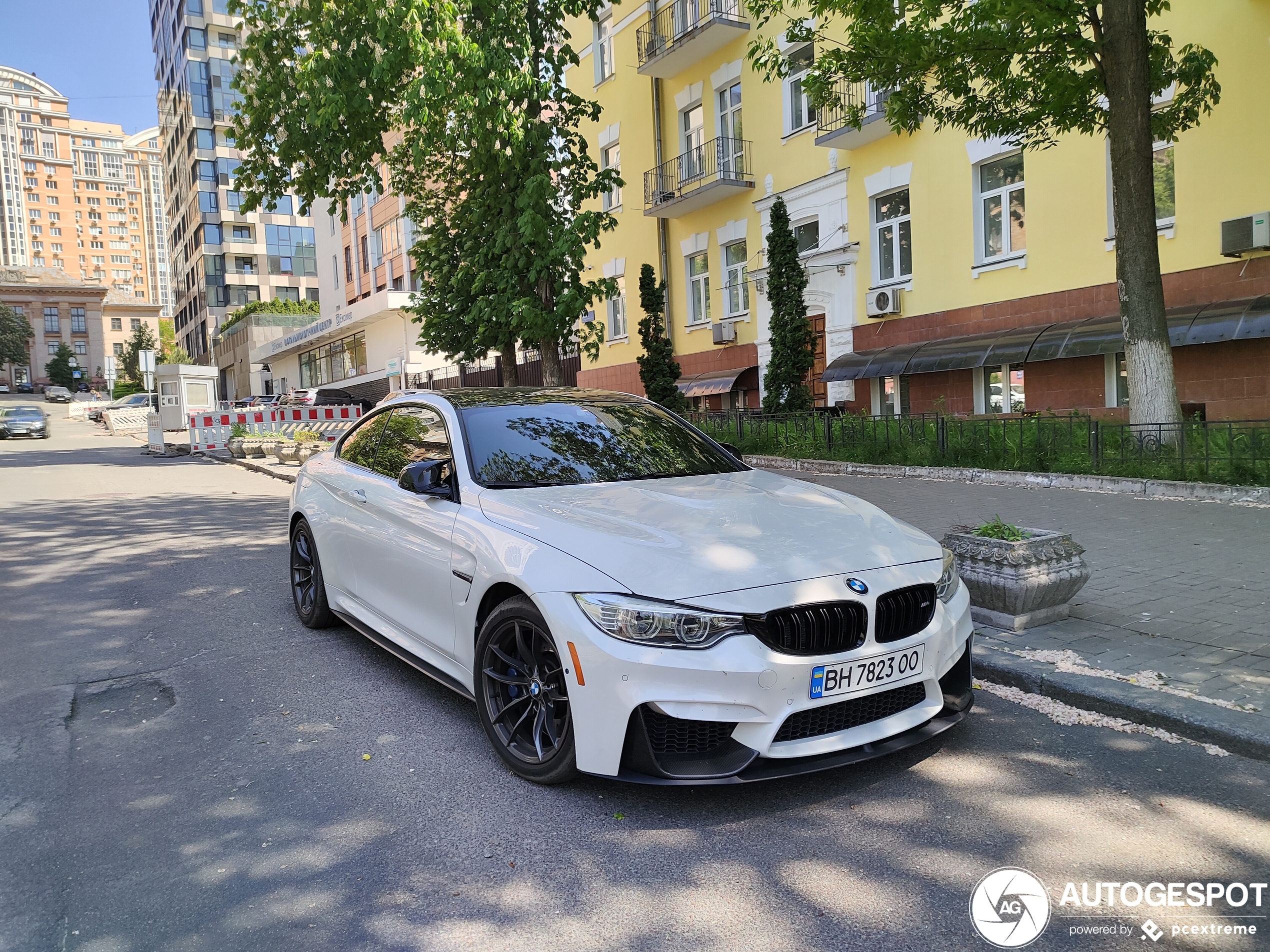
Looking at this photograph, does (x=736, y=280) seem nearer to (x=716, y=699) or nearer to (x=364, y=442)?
(x=364, y=442)

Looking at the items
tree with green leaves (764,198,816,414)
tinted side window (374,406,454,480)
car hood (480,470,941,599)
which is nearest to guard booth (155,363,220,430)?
tree with green leaves (764,198,816,414)

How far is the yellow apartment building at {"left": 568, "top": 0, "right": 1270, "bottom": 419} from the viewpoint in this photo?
13.2 meters

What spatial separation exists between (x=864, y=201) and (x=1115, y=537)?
519 inches

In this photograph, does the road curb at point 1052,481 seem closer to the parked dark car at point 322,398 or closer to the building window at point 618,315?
the building window at point 618,315

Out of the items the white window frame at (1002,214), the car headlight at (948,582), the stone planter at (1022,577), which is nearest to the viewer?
the car headlight at (948,582)

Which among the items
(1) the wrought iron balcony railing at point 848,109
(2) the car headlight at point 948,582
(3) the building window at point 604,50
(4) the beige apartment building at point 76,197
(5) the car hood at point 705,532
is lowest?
(2) the car headlight at point 948,582

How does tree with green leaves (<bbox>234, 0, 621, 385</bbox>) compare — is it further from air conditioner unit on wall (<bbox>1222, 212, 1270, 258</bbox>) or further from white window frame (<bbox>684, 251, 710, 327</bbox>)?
air conditioner unit on wall (<bbox>1222, 212, 1270, 258</bbox>)

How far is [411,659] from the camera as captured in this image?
4.45m

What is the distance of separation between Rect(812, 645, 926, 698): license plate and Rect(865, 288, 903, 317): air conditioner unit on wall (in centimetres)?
1608

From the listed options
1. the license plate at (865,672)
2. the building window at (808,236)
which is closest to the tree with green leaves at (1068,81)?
the building window at (808,236)

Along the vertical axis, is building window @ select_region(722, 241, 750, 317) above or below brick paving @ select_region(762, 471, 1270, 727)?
above

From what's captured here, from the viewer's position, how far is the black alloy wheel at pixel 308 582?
581cm

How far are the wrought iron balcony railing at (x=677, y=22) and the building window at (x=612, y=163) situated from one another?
10.4 ft

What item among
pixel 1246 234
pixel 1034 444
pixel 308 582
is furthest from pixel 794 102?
pixel 308 582
